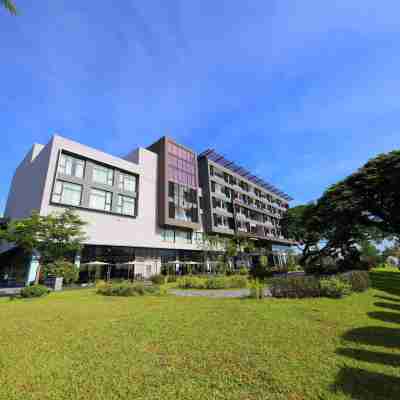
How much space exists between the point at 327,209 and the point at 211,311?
66.7 ft

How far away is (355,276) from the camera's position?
14898mm

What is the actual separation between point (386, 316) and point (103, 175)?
111ft

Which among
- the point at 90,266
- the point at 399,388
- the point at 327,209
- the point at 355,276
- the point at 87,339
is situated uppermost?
the point at 327,209

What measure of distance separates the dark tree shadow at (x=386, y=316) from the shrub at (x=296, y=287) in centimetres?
367

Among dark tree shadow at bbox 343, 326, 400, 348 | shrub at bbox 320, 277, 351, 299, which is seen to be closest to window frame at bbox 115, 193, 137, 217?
shrub at bbox 320, 277, 351, 299

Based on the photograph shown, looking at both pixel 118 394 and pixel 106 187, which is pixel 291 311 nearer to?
pixel 118 394

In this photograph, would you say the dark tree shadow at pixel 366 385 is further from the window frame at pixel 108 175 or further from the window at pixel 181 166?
the window at pixel 181 166

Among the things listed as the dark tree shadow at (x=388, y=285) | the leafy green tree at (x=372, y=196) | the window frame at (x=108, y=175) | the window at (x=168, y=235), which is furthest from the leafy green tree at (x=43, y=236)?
the leafy green tree at (x=372, y=196)

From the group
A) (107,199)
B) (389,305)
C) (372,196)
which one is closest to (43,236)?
(107,199)

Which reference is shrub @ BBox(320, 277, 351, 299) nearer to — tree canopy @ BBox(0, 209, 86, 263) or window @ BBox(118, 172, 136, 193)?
tree canopy @ BBox(0, 209, 86, 263)

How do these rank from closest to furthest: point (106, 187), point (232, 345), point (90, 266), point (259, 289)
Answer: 1. point (232, 345)
2. point (259, 289)
3. point (90, 266)
4. point (106, 187)

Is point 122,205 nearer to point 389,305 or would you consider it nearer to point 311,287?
point 311,287

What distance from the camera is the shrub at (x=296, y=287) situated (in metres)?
13.2

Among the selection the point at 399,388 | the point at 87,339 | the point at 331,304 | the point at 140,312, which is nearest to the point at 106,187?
the point at 140,312
